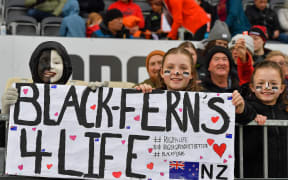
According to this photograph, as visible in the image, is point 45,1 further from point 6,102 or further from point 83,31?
point 6,102

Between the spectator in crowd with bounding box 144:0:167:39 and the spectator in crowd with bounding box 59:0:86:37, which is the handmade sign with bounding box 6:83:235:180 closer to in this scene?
the spectator in crowd with bounding box 59:0:86:37

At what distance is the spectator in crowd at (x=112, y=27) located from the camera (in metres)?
7.68

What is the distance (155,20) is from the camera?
8508mm

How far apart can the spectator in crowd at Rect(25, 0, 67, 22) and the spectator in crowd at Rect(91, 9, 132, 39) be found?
3.06ft

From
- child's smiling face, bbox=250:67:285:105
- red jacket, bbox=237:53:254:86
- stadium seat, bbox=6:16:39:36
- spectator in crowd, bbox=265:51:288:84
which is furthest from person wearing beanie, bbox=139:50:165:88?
stadium seat, bbox=6:16:39:36

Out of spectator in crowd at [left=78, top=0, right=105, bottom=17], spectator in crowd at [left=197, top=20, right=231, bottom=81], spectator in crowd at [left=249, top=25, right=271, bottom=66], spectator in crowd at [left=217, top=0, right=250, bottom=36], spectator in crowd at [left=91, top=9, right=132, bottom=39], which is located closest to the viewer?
spectator in crowd at [left=197, top=20, right=231, bottom=81]

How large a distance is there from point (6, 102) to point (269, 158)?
7.53 ft

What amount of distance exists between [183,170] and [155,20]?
14.4ft

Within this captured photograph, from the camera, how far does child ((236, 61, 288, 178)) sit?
471 centimetres

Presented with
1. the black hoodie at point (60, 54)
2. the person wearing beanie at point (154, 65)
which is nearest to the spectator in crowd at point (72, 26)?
the person wearing beanie at point (154, 65)

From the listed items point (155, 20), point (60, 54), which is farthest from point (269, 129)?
point (155, 20)

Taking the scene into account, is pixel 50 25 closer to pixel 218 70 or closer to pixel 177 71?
pixel 218 70

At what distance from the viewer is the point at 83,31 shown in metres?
7.92

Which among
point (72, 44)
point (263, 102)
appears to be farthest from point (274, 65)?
point (72, 44)
